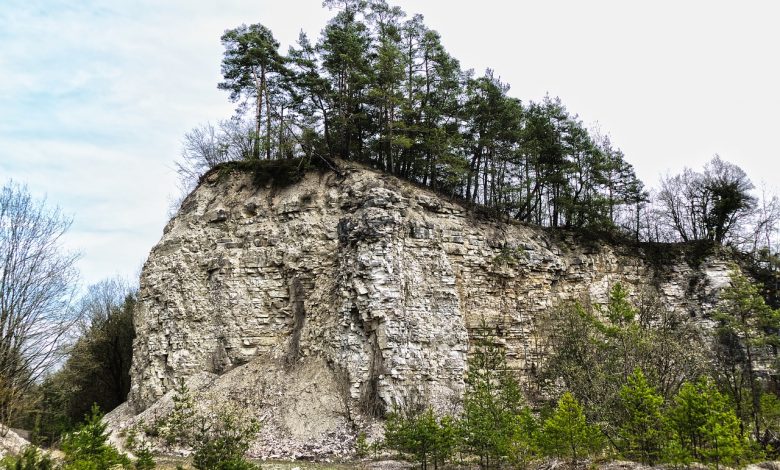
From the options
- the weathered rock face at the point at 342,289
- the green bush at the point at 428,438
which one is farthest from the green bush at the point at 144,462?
the weathered rock face at the point at 342,289

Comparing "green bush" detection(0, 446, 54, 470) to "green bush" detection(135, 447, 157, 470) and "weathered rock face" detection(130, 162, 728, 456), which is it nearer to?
"green bush" detection(135, 447, 157, 470)

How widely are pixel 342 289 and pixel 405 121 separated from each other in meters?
10.6

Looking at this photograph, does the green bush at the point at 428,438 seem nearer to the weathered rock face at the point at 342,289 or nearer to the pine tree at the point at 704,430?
the weathered rock face at the point at 342,289

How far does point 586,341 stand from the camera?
18875 millimetres

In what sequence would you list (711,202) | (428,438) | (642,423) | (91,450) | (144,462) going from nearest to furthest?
(91,450) < (144,462) < (642,423) < (428,438) < (711,202)

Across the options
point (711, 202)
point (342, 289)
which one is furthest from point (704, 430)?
point (711, 202)

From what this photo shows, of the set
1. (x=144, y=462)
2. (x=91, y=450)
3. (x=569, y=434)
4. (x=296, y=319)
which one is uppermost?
(x=296, y=319)

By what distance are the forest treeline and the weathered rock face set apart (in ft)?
8.74

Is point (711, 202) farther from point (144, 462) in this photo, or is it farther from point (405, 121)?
point (144, 462)

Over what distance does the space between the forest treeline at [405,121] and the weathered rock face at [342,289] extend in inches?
105

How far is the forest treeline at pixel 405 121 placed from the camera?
2791 centimetres

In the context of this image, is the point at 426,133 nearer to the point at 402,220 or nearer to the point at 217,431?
the point at 402,220

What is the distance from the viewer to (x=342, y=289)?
23.3 metres

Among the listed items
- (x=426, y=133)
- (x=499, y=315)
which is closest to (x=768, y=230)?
(x=499, y=315)
